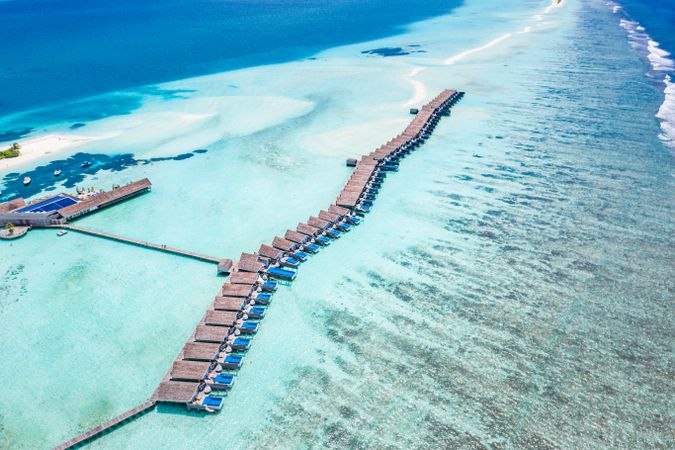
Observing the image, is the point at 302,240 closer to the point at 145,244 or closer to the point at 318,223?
the point at 318,223

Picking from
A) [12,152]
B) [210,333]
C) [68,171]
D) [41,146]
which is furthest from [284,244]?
[41,146]

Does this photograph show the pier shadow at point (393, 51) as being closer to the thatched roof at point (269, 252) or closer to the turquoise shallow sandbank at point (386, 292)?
the turquoise shallow sandbank at point (386, 292)

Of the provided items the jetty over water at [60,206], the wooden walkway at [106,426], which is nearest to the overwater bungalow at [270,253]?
the wooden walkway at [106,426]

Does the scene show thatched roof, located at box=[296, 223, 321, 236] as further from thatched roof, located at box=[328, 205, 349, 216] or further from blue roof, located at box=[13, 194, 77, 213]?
blue roof, located at box=[13, 194, 77, 213]

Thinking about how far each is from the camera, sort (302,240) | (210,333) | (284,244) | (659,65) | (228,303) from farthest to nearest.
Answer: (659,65) → (302,240) → (284,244) → (228,303) → (210,333)

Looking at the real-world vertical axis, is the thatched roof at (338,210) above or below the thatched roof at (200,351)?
above
